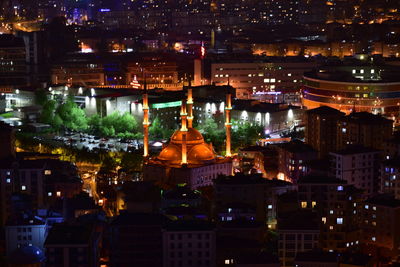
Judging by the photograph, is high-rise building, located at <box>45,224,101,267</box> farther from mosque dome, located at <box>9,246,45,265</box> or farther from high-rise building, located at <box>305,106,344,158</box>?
high-rise building, located at <box>305,106,344,158</box>

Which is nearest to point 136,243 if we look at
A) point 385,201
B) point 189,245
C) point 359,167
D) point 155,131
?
point 189,245

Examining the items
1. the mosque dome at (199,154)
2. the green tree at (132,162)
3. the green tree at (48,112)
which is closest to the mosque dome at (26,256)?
the mosque dome at (199,154)

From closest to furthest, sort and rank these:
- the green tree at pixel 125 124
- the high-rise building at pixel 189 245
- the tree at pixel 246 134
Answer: the high-rise building at pixel 189 245
the tree at pixel 246 134
the green tree at pixel 125 124

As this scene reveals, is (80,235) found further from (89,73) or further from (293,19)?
(293,19)

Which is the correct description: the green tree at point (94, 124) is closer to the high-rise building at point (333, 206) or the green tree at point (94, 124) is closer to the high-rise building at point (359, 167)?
the high-rise building at point (359, 167)

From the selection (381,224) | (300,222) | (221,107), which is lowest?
(381,224)

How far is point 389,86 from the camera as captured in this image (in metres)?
24.2

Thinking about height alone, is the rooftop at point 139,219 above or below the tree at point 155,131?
below

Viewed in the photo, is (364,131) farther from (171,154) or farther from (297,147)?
(171,154)

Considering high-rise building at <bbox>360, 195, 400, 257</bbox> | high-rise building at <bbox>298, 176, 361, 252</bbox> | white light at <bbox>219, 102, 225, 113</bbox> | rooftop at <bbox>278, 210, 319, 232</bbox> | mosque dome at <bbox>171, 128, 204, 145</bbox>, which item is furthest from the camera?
white light at <bbox>219, 102, 225, 113</bbox>

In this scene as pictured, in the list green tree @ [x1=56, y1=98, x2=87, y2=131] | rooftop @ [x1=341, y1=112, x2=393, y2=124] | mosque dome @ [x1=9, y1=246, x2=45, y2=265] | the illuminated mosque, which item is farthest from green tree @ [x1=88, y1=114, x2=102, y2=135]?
mosque dome @ [x1=9, y1=246, x2=45, y2=265]

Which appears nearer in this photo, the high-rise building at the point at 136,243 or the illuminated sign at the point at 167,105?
the high-rise building at the point at 136,243

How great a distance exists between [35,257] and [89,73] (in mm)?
16360

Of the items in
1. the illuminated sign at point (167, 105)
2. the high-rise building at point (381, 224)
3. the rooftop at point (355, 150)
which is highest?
the illuminated sign at point (167, 105)
